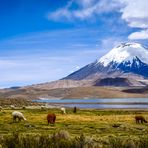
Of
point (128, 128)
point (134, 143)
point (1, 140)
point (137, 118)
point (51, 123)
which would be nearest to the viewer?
point (134, 143)

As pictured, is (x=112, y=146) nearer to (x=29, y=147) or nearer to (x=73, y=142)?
(x=73, y=142)

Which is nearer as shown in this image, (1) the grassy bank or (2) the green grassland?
(1) the grassy bank

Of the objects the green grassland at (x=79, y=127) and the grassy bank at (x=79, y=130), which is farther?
the green grassland at (x=79, y=127)

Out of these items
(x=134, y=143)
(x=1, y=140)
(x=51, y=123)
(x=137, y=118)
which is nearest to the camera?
(x=134, y=143)

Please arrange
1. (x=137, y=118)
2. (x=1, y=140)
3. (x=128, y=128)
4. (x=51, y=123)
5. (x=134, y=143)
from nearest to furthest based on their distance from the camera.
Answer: (x=134, y=143) < (x=1, y=140) < (x=128, y=128) < (x=51, y=123) < (x=137, y=118)

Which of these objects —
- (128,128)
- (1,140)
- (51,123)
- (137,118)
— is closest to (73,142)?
(1,140)

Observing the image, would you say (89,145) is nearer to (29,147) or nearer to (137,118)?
(29,147)

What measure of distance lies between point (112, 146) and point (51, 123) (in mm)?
28622

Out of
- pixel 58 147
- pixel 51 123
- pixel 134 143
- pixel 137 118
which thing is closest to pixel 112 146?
pixel 134 143

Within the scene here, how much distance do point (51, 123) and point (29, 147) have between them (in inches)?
1094

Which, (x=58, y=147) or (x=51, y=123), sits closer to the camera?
(x=58, y=147)

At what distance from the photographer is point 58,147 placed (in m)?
25.8

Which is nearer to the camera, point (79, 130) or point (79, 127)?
point (79, 130)

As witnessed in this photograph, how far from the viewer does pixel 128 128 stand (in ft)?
155
